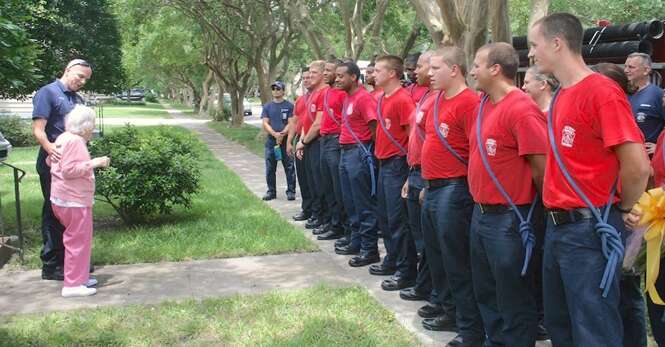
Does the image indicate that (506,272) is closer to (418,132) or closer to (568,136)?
(568,136)

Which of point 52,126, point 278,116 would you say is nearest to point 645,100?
point 52,126

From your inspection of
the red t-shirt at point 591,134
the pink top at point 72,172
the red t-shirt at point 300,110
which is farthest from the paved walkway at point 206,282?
the red t-shirt at point 300,110

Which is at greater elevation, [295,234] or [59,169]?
[59,169]

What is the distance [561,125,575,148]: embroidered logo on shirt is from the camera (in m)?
3.03

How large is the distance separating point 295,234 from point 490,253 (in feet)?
14.3

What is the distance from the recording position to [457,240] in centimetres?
427

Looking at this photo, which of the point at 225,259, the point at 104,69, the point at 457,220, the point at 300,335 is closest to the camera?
the point at 457,220

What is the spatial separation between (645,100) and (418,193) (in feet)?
Answer: 6.99

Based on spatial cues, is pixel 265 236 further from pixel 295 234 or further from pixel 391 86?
pixel 391 86

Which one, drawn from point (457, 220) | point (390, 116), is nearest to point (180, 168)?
point (390, 116)

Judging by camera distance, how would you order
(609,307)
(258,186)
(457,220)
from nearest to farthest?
(609,307), (457,220), (258,186)

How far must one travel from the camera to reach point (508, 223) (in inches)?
146

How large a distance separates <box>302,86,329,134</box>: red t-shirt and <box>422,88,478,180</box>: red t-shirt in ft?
12.3

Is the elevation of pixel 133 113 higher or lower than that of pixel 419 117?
lower
